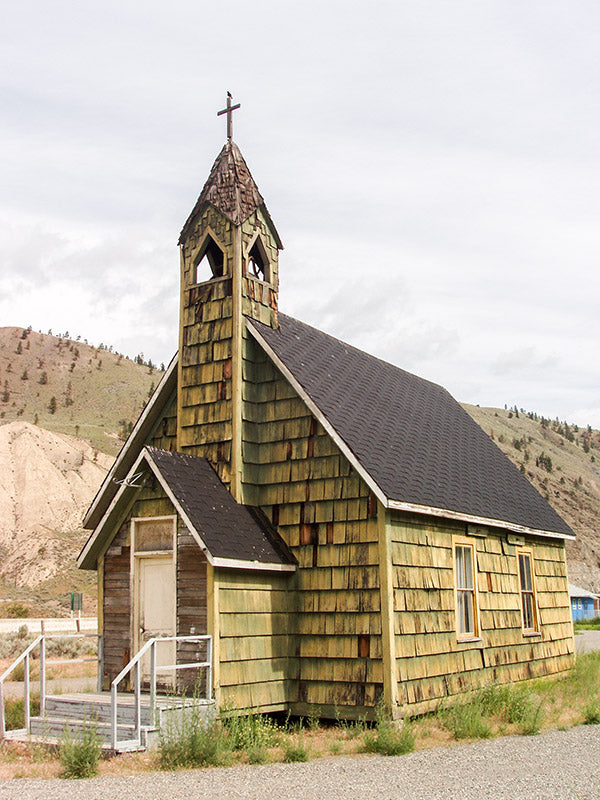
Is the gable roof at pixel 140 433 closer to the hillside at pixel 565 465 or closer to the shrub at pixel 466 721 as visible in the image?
the shrub at pixel 466 721

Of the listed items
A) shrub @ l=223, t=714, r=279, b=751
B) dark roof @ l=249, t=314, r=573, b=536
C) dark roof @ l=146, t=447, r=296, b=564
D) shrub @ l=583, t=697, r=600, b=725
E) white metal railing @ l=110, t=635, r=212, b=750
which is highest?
dark roof @ l=249, t=314, r=573, b=536

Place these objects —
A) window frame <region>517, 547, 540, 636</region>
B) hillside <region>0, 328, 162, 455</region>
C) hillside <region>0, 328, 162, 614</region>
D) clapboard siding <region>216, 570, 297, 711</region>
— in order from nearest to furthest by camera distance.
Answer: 1. clapboard siding <region>216, 570, 297, 711</region>
2. window frame <region>517, 547, 540, 636</region>
3. hillside <region>0, 328, 162, 614</region>
4. hillside <region>0, 328, 162, 455</region>

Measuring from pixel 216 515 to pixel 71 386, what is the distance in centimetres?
6122

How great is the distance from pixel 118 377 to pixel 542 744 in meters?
66.2

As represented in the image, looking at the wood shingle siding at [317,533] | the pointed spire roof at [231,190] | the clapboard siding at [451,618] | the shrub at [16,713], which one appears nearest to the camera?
the wood shingle siding at [317,533]

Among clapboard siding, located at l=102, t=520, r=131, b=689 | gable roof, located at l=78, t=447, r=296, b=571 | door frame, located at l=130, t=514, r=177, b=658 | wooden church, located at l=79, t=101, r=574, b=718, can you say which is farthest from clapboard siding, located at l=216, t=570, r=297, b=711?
clapboard siding, located at l=102, t=520, r=131, b=689

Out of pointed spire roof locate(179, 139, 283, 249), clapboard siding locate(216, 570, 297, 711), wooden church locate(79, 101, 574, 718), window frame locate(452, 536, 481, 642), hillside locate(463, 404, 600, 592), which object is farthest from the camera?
hillside locate(463, 404, 600, 592)

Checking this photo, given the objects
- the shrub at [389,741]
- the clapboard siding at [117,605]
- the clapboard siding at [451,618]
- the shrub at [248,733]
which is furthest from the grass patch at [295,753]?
the clapboard siding at [117,605]

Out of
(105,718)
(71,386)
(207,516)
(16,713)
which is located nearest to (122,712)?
(105,718)

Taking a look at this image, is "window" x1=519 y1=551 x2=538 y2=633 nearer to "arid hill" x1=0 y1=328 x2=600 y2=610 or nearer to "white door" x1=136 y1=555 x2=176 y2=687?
"white door" x1=136 y1=555 x2=176 y2=687

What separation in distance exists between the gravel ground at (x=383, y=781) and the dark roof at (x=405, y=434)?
3552mm

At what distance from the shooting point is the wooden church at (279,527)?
462 inches

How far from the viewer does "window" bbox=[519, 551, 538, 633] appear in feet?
54.4

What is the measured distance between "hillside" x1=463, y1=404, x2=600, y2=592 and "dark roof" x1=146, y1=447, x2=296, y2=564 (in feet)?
178
